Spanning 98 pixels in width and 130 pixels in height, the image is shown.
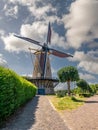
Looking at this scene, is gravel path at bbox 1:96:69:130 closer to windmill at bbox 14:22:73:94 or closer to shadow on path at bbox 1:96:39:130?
shadow on path at bbox 1:96:39:130

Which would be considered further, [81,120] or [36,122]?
[81,120]

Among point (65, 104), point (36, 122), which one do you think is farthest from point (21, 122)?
point (65, 104)

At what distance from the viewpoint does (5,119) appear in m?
13.0

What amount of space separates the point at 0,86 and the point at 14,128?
213cm

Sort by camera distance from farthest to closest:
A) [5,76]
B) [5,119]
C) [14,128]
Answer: [5,119] → [5,76] → [14,128]

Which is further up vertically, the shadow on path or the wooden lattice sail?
the wooden lattice sail

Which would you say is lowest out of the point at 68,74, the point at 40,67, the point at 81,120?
the point at 81,120

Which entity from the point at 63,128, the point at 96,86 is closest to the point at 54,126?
the point at 63,128

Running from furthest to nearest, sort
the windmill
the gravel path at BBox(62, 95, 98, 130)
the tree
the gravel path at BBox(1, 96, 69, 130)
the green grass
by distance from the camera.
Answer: the windmill
the tree
the green grass
the gravel path at BBox(62, 95, 98, 130)
the gravel path at BBox(1, 96, 69, 130)

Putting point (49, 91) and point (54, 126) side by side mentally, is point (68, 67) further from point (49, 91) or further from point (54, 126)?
point (54, 126)

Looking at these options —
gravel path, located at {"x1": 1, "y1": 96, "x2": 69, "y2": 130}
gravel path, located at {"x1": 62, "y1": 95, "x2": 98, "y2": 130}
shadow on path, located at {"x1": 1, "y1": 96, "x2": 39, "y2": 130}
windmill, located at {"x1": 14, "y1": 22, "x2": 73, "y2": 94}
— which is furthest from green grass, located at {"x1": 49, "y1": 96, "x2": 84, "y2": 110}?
windmill, located at {"x1": 14, "y1": 22, "x2": 73, "y2": 94}

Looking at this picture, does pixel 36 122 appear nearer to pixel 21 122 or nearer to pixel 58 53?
pixel 21 122

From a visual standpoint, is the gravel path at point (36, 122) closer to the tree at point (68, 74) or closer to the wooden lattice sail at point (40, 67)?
the tree at point (68, 74)

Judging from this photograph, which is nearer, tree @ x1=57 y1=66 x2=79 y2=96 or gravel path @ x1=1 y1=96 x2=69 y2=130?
gravel path @ x1=1 y1=96 x2=69 y2=130
